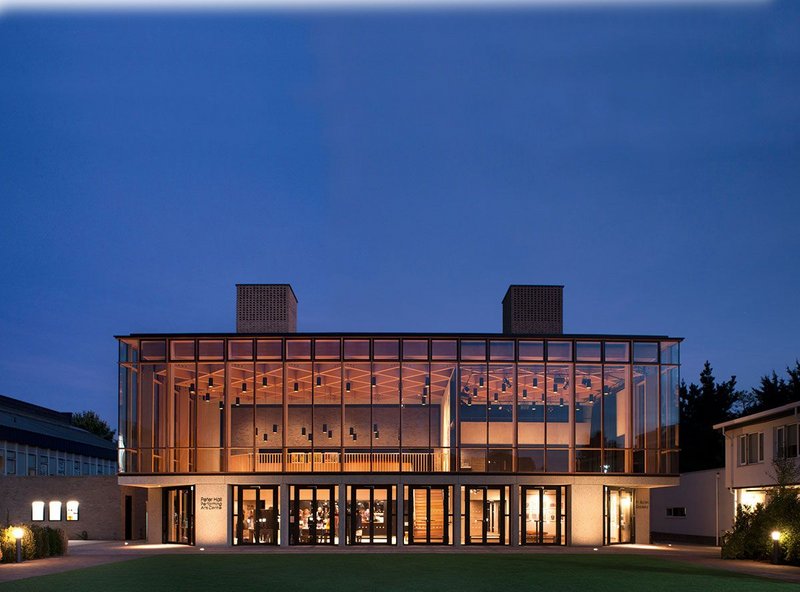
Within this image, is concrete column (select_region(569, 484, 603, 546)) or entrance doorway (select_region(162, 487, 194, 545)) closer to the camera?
concrete column (select_region(569, 484, 603, 546))

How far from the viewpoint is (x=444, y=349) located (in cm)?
4256

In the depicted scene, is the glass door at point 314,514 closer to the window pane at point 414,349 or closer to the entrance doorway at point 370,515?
the entrance doorway at point 370,515

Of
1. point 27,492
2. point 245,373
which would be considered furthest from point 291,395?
point 27,492

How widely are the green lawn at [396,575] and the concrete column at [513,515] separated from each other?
614 cm

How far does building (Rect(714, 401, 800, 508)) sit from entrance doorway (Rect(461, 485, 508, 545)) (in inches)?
381

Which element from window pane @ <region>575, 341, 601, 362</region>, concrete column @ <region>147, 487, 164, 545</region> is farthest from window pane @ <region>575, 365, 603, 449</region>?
concrete column @ <region>147, 487, 164, 545</region>

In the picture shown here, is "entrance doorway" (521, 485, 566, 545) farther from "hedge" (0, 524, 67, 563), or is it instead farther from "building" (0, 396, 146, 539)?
"building" (0, 396, 146, 539)

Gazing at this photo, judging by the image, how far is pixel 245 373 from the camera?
42.6 m

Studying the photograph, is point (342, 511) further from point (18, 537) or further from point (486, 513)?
point (18, 537)

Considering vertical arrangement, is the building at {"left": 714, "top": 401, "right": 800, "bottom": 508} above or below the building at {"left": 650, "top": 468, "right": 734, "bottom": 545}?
above

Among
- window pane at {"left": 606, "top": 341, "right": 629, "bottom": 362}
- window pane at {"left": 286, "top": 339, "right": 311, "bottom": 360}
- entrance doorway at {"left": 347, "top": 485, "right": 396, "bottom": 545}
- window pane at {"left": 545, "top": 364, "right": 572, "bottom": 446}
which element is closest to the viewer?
entrance doorway at {"left": 347, "top": 485, "right": 396, "bottom": 545}

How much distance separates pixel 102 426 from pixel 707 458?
69.7 meters

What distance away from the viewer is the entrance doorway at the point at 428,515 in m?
41.6

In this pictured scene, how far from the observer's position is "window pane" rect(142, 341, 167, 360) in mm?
42281
